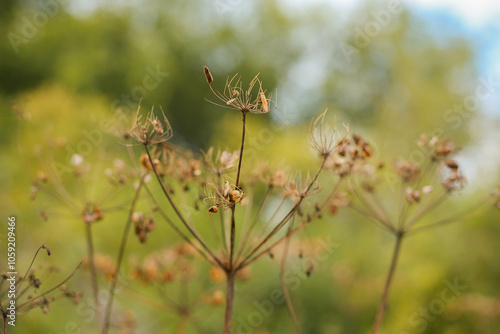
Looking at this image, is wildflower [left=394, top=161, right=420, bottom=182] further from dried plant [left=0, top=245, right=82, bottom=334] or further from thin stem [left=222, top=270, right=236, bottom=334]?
dried plant [left=0, top=245, right=82, bottom=334]

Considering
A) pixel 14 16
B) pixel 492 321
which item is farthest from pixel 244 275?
pixel 14 16

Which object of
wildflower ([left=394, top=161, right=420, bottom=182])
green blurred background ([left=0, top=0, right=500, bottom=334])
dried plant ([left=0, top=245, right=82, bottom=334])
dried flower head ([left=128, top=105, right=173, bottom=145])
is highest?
green blurred background ([left=0, top=0, right=500, bottom=334])

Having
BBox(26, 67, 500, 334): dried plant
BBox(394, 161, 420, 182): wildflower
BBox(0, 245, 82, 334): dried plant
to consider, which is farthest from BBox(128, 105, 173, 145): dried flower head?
BBox(394, 161, 420, 182): wildflower

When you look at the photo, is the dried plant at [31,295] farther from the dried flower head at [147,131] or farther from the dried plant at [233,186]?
the dried flower head at [147,131]

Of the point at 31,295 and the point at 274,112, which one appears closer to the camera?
the point at 31,295

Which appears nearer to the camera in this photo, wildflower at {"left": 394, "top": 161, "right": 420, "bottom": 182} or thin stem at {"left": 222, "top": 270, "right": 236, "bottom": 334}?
thin stem at {"left": 222, "top": 270, "right": 236, "bottom": 334}

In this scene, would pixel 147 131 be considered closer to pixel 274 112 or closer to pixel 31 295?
pixel 31 295

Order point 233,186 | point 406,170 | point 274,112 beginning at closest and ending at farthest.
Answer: point 233,186 < point 406,170 < point 274,112

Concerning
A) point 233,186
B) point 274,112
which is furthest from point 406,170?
point 274,112

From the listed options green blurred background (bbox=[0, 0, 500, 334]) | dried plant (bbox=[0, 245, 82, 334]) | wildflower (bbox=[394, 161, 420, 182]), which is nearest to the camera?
dried plant (bbox=[0, 245, 82, 334])

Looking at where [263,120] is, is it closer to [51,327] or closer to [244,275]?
[51,327]
